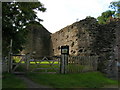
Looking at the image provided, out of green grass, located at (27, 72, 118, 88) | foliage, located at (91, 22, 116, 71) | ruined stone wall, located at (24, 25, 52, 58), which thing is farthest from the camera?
ruined stone wall, located at (24, 25, 52, 58)

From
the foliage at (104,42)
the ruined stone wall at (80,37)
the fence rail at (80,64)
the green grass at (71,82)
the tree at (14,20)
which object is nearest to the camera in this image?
the green grass at (71,82)

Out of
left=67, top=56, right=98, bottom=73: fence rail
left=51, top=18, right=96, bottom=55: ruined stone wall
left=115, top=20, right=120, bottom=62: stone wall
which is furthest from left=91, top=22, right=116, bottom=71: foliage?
left=67, top=56, right=98, bottom=73: fence rail

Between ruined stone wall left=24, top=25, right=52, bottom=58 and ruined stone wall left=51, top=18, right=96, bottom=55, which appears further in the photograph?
ruined stone wall left=24, top=25, right=52, bottom=58

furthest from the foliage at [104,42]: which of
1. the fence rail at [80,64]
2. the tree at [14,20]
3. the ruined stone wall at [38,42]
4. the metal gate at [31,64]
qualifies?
the ruined stone wall at [38,42]

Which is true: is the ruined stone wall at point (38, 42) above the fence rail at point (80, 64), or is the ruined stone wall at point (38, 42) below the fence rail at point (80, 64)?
above

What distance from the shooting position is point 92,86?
641 cm

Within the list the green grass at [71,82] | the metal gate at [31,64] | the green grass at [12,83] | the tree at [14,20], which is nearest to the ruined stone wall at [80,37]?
the metal gate at [31,64]

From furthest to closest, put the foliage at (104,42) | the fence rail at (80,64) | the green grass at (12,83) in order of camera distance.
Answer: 1. the foliage at (104,42)
2. the fence rail at (80,64)
3. the green grass at (12,83)

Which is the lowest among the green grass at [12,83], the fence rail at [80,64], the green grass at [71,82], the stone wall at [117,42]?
the green grass at [71,82]

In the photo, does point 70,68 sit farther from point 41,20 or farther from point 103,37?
→ point 41,20

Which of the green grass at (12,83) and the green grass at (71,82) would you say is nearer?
the green grass at (12,83)

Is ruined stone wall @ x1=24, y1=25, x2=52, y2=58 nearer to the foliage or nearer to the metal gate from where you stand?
the foliage

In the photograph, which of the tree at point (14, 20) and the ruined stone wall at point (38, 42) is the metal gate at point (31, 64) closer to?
the tree at point (14, 20)

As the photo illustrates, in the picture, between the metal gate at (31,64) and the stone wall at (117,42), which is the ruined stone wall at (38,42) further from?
the stone wall at (117,42)
